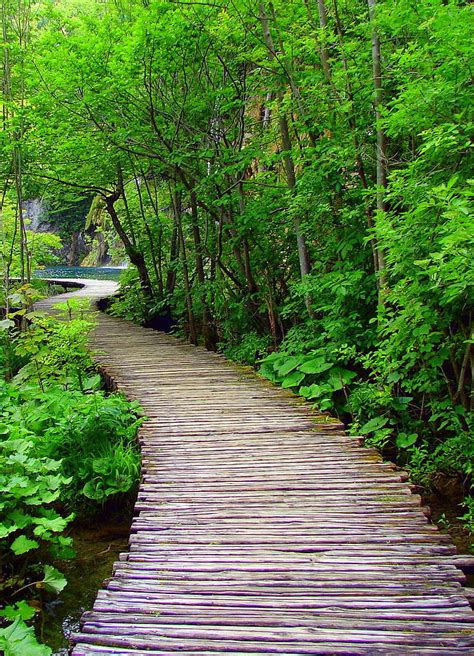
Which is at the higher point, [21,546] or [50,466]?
[50,466]

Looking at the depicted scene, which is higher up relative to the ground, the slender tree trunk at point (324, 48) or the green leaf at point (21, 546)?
the slender tree trunk at point (324, 48)

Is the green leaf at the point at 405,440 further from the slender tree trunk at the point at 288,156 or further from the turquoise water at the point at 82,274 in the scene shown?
the turquoise water at the point at 82,274

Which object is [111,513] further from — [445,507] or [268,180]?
[268,180]

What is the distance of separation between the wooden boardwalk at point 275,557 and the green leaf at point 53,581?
66 cm

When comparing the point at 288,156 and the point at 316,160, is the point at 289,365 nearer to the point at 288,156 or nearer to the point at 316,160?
Answer: the point at 316,160

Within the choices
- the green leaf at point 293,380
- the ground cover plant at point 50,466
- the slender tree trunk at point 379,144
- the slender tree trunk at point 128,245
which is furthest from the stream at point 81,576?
the slender tree trunk at point 128,245

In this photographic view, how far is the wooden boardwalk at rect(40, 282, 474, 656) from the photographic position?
2.28m

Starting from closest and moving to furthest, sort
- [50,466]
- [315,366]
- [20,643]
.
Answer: [20,643]
[50,466]
[315,366]

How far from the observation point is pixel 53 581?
3.49 metres

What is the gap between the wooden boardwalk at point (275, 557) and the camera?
7.48 feet

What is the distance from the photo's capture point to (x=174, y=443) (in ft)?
15.4

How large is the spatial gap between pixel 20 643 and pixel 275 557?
130cm

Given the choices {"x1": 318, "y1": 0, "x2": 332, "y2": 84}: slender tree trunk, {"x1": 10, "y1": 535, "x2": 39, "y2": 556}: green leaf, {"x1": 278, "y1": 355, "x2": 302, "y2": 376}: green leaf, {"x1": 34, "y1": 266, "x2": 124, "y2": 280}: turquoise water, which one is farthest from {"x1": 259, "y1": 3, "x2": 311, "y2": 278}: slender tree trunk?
{"x1": 34, "y1": 266, "x2": 124, "y2": 280}: turquoise water

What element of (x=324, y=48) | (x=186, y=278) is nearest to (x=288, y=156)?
(x=324, y=48)
